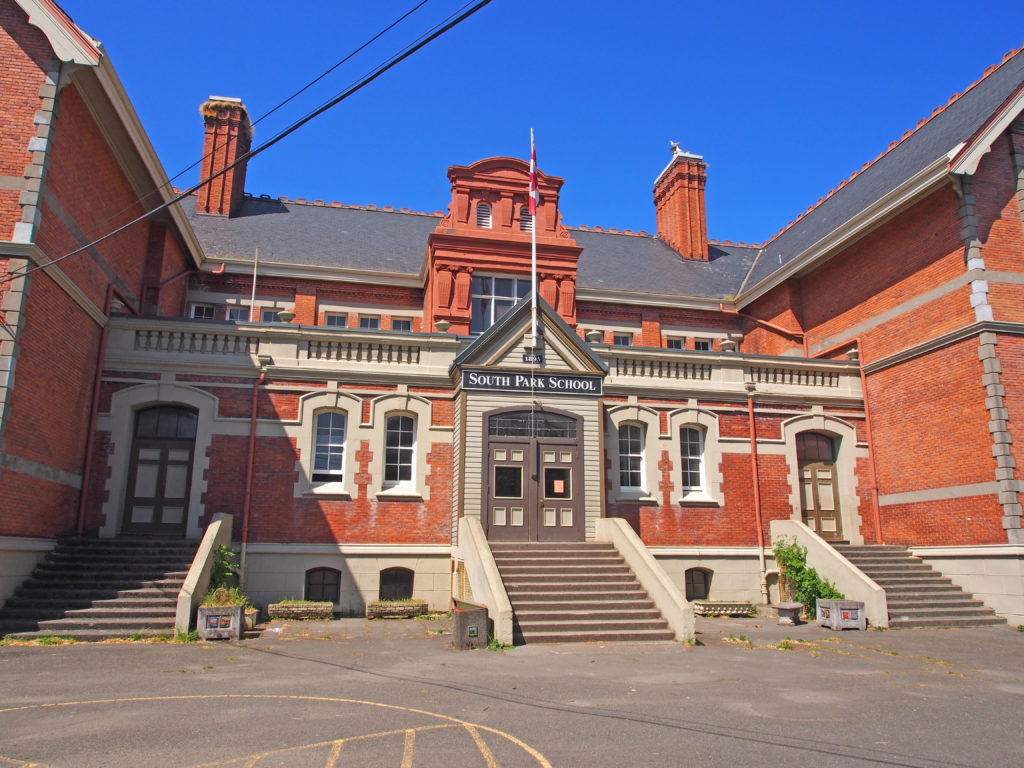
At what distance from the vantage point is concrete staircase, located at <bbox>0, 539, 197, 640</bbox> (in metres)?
12.7

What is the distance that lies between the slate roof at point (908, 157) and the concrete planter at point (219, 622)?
19.0 metres

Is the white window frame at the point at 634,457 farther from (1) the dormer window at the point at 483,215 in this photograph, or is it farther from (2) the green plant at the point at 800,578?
(1) the dormer window at the point at 483,215

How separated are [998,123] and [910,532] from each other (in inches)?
397

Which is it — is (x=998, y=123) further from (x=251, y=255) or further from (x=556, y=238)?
(x=251, y=255)

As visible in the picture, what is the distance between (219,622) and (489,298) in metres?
12.6

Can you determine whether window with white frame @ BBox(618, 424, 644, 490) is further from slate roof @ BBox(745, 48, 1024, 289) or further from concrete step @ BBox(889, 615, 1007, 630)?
slate roof @ BBox(745, 48, 1024, 289)

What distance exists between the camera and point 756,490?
1911 centimetres

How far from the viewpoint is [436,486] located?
17812 millimetres

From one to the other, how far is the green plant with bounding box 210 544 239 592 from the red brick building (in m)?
1.33

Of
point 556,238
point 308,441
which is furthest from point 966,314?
point 308,441

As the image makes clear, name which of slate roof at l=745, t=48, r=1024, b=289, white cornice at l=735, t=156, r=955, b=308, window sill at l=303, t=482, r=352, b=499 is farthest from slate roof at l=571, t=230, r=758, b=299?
window sill at l=303, t=482, r=352, b=499

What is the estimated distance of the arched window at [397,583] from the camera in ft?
56.2

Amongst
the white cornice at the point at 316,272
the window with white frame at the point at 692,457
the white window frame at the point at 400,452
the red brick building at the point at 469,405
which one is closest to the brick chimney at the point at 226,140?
the white cornice at the point at 316,272

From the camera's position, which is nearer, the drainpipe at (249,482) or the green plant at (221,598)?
the green plant at (221,598)
